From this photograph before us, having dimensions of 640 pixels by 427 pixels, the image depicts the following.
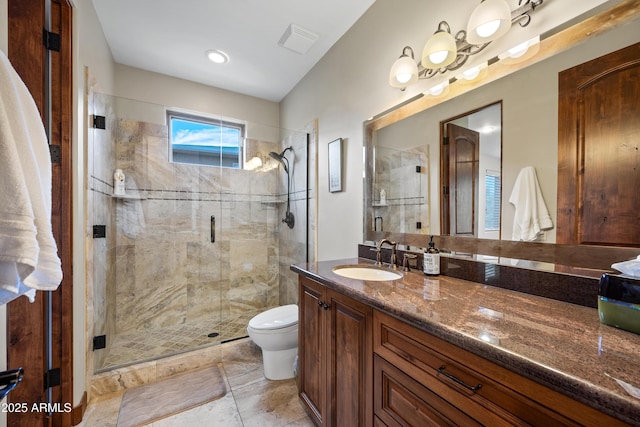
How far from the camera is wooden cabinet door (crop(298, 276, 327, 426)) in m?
1.24

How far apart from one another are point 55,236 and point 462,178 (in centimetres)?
217

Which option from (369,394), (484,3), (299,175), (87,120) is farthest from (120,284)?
(484,3)

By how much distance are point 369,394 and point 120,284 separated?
8.19 feet

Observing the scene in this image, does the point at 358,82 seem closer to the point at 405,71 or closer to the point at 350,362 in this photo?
the point at 405,71

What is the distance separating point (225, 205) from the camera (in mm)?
2801

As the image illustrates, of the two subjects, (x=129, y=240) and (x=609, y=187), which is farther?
(x=129, y=240)

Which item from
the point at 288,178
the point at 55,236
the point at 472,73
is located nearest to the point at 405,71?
the point at 472,73

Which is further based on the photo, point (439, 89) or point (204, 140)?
point (204, 140)

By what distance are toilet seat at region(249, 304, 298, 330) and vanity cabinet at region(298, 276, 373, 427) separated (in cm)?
35

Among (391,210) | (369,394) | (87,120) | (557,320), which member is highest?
(87,120)

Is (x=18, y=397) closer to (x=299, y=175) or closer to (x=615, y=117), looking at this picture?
(x=299, y=175)

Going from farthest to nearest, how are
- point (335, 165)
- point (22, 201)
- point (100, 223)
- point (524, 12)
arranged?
point (335, 165) → point (100, 223) → point (524, 12) → point (22, 201)

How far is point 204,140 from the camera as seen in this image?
2754 mm

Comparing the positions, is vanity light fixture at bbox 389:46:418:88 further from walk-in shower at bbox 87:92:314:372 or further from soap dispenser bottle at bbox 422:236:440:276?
walk-in shower at bbox 87:92:314:372
